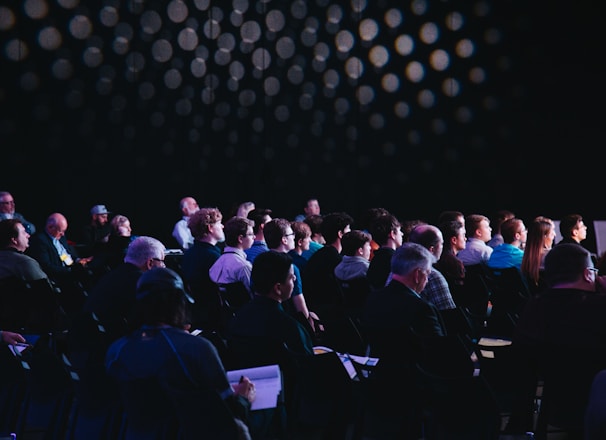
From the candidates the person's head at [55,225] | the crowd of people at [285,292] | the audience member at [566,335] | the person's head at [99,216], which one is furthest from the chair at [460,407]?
the person's head at [99,216]

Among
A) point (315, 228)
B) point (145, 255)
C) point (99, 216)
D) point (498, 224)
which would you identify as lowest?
point (99, 216)

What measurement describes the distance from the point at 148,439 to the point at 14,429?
1.44 metres

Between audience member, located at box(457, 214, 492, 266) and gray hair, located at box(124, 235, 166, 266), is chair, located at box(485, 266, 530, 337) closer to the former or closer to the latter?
audience member, located at box(457, 214, 492, 266)

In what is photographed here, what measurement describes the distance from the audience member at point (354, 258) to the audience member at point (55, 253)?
214 cm

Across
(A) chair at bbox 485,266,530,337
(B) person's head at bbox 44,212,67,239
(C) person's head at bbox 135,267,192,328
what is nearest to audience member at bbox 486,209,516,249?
(A) chair at bbox 485,266,530,337

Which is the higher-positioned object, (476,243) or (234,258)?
(234,258)

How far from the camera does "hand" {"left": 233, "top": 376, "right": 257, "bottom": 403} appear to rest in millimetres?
3029

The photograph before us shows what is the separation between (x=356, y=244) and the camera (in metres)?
5.92

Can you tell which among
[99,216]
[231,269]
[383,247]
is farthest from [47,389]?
[99,216]

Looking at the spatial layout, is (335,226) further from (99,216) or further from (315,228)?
(99,216)

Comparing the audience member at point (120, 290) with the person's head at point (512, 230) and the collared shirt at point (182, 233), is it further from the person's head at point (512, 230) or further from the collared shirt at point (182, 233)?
the collared shirt at point (182, 233)

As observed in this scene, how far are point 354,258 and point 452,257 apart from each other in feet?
2.14

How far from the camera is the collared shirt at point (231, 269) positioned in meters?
5.81

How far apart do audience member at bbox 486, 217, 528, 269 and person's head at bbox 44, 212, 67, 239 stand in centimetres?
399
